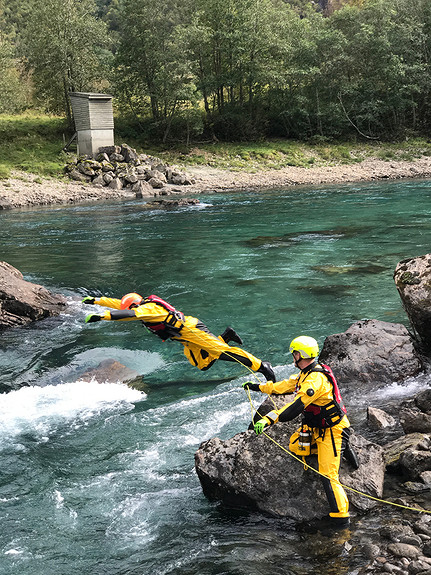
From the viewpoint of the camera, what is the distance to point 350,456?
7582 millimetres

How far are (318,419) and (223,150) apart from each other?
49.8m

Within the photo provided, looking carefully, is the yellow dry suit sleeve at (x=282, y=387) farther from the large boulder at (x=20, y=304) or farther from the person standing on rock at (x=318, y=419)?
the large boulder at (x=20, y=304)

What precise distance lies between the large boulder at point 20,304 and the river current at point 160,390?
1.52 feet

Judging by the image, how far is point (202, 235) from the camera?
93.2ft

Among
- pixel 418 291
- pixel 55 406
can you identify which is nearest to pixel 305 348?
pixel 418 291

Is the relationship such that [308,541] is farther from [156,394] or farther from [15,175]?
[15,175]

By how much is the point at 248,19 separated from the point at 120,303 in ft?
172

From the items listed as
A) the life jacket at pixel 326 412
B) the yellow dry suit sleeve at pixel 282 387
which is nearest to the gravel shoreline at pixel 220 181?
the yellow dry suit sleeve at pixel 282 387

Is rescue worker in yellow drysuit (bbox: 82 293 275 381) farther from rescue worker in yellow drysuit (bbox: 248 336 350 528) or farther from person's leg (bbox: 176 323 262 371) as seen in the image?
rescue worker in yellow drysuit (bbox: 248 336 350 528)

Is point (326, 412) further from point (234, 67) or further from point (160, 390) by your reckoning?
point (234, 67)

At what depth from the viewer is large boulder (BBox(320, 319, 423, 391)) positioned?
1114cm

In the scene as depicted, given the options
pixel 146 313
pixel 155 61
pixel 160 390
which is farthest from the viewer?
pixel 155 61

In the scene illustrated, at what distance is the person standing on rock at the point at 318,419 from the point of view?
23.5ft

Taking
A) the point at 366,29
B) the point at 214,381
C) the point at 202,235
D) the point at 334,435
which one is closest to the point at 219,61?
the point at 366,29
